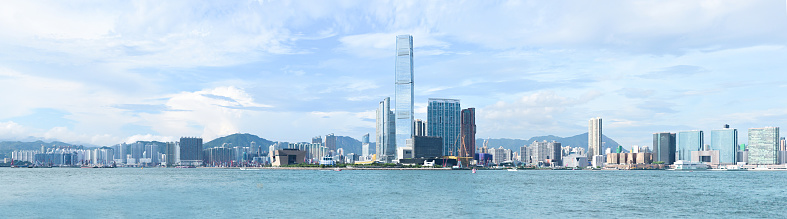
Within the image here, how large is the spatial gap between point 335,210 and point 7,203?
1734 inches

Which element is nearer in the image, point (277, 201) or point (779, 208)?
point (779, 208)

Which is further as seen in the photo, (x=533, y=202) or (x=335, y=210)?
(x=533, y=202)

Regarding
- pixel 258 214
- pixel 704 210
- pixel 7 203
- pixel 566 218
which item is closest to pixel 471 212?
pixel 566 218

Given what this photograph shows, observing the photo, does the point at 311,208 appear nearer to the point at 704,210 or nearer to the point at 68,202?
the point at 68,202

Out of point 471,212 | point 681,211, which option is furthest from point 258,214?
point 681,211

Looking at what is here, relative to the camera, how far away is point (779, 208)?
7581 cm

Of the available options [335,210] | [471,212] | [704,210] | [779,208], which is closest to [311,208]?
[335,210]

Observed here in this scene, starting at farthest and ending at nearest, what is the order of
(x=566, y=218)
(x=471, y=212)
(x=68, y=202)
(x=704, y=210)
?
1. (x=68, y=202)
2. (x=704, y=210)
3. (x=471, y=212)
4. (x=566, y=218)

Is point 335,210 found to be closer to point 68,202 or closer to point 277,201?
point 277,201

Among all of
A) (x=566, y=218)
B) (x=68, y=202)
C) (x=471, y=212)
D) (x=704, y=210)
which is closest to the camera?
(x=566, y=218)

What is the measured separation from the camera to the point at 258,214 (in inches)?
2517

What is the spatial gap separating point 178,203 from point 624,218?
53.7 metres

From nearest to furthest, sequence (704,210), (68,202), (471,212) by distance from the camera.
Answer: (471,212) < (704,210) < (68,202)

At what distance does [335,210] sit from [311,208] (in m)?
3.93
